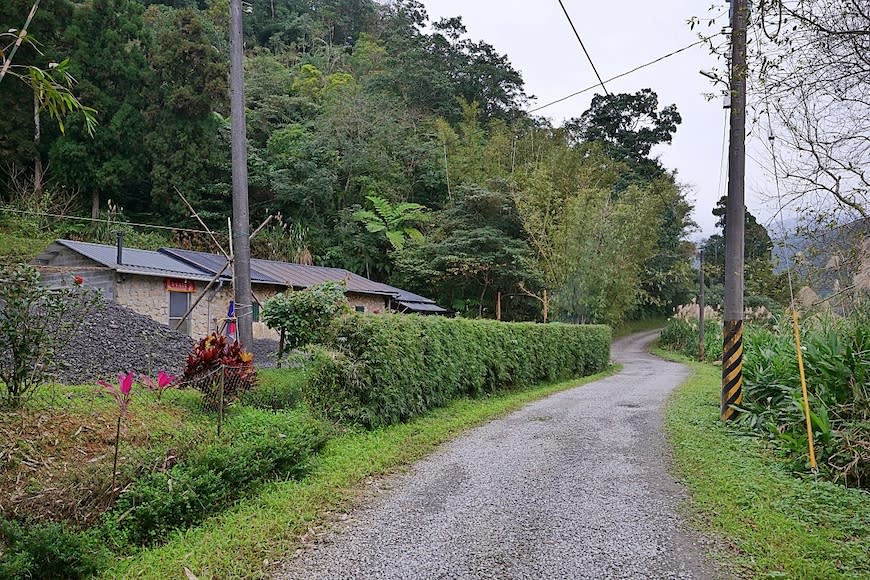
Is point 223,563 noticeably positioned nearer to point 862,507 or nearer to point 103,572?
point 103,572

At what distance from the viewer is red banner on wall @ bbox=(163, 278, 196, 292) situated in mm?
14648

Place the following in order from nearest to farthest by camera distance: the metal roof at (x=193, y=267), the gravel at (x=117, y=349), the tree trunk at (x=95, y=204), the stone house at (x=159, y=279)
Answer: the gravel at (x=117, y=349), the stone house at (x=159, y=279), the metal roof at (x=193, y=267), the tree trunk at (x=95, y=204)

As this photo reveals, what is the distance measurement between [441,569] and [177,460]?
7.96 feet

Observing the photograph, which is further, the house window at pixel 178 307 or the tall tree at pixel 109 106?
the tall tree at pixel 109 106

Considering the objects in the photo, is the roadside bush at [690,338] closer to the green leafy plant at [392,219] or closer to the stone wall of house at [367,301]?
the green leafy plant at [392,219]

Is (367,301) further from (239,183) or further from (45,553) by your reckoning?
(45,553)

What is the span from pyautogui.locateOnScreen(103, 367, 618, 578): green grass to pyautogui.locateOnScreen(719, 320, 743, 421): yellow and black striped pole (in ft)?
12.8

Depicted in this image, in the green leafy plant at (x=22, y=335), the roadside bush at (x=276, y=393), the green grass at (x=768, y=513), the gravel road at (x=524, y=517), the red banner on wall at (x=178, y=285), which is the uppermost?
the red banner on wall at (x=178, y=285)

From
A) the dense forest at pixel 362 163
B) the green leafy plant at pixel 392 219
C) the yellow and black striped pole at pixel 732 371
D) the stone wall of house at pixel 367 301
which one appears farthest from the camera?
the green leafy plant at pixel 392 219


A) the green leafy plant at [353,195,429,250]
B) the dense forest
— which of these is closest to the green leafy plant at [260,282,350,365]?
the dense forest

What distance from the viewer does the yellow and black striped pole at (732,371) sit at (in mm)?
8797

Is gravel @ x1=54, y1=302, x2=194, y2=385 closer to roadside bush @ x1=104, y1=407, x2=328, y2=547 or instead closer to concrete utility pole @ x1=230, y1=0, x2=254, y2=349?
concrete utility pole @ x1=230, y1=0, x2=254, y2=349

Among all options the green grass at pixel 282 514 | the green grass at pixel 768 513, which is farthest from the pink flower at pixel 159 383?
the green grass at pixel 768 513

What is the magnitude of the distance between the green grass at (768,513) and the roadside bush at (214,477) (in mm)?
3523
